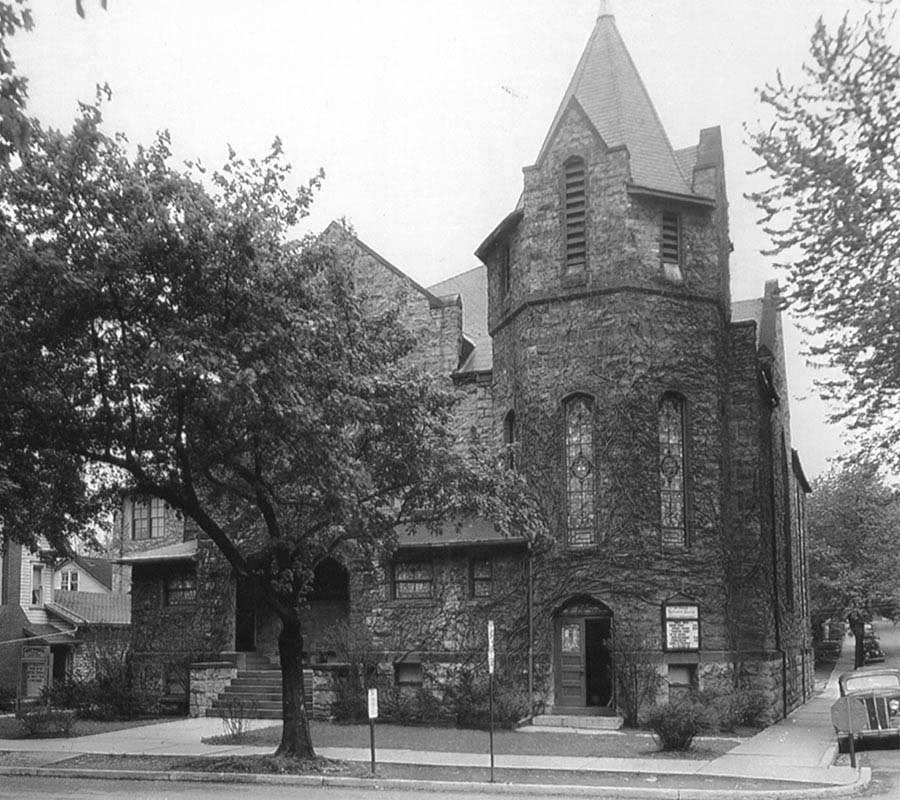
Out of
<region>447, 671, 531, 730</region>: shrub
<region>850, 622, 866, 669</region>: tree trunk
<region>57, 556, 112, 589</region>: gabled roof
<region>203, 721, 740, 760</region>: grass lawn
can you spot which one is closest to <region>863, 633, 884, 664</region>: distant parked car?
<region>850, 622, 866, 669</region>: tree trunk

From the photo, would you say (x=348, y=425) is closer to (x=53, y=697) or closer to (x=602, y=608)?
(x=602, y=608)

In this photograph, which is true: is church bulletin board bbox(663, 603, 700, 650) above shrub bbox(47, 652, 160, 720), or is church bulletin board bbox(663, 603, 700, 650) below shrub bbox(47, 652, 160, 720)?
above

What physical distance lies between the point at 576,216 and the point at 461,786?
49.6ft

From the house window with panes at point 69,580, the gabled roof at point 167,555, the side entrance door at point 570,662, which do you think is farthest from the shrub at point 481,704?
the house window with panes at point 69,580

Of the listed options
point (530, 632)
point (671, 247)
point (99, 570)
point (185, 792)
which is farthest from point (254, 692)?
point (99, 570)

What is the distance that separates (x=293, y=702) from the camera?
64.2ft

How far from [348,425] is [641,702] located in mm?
10193

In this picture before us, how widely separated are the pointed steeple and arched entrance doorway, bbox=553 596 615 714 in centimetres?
976

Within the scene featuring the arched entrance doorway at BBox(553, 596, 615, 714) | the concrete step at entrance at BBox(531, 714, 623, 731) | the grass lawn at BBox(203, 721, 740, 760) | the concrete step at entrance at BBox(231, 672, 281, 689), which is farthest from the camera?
the concrete step at entrance at BBox(231, 672, 281, 689)

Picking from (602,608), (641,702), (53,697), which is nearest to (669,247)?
(602,608)

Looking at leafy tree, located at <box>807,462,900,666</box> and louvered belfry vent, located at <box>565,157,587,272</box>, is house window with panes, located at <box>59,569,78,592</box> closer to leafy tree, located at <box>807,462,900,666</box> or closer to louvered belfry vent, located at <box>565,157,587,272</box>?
louvered belfry vent, located at <box>565,157,587,272</box>

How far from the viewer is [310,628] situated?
3120 cm

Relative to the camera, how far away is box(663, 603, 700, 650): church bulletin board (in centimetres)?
2597

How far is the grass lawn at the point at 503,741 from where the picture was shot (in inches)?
816
